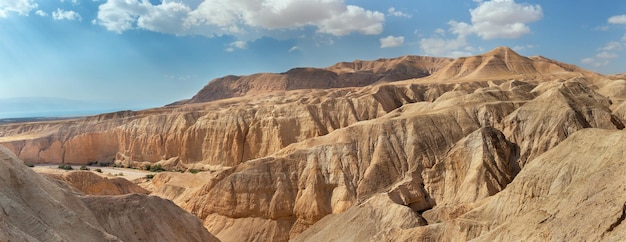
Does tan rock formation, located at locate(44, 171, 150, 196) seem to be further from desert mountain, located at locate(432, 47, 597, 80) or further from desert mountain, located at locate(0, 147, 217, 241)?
desert mountain, located at locate(432, 47, 597, 80)

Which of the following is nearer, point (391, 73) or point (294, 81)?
point (294, 81)

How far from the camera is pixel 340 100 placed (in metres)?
67.4

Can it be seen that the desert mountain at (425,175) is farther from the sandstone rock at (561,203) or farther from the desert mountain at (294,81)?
the desert mountain at (294,81)

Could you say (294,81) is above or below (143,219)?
above

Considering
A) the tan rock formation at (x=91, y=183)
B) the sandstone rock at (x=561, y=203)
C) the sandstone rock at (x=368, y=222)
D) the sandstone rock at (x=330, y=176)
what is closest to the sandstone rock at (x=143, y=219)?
the sandstone rock at (x=368, y=222)

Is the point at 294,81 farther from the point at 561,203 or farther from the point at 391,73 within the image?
the point at 561,203

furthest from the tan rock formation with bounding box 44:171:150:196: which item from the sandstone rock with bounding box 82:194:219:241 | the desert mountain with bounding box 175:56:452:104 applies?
the desert mountain with bounding box 175:56:452:104

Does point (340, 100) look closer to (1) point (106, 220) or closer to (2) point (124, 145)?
(2) point (124, 145)

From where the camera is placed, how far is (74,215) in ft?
61.1

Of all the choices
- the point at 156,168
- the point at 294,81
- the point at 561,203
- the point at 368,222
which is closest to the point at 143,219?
the point at 368,222

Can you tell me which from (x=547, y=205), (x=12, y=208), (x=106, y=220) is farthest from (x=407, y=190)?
(x=12, y=208)

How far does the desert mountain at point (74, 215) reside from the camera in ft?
52.4

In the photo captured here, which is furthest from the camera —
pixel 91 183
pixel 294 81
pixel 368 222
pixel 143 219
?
pixel 294 81

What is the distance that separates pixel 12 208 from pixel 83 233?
110 inches
